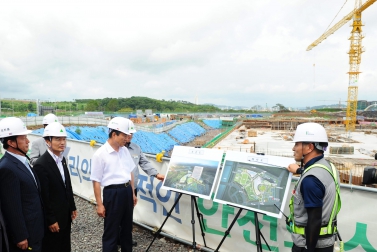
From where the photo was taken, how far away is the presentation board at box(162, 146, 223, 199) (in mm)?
2992

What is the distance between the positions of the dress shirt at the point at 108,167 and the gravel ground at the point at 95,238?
140 cm

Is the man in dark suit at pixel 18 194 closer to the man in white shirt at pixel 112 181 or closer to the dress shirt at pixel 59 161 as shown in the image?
the dress shirt at pixel 59 161

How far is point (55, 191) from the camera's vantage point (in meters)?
2.65

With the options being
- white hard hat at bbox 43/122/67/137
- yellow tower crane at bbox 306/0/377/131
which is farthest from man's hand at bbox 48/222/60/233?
yellow tower crane at bbox 306/0/377/131

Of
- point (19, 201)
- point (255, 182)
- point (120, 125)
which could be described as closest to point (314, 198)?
point (255, 182)

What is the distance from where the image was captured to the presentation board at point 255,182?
2.48 meters

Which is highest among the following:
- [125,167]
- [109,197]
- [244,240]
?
[125,167]

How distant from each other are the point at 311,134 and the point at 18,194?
2.55 m

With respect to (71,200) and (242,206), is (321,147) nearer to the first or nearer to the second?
(242,206)

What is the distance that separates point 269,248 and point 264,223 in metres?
0.31

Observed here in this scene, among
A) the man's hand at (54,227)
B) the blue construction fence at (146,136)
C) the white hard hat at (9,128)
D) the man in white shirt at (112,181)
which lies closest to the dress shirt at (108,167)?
the man in white shirt at (112,181)

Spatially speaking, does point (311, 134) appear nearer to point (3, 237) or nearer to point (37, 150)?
point (3, 237)

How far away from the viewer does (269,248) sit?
9.07 ft

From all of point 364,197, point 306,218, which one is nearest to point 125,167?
point 306,218
